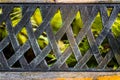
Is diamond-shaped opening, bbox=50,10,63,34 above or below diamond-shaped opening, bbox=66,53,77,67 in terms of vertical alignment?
above

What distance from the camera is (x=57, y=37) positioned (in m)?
2.74

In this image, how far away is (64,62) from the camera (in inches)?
109

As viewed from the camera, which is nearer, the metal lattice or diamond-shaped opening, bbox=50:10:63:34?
the metal lattice

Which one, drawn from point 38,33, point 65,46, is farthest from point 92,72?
point 38,33

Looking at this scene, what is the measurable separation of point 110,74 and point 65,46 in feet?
1.75

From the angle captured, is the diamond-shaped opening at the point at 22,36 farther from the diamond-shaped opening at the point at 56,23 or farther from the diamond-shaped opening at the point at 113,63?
the diamond-shaped opening at the point at 113,63

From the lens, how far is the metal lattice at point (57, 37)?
2.71 metres

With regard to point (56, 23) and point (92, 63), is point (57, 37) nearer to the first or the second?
point (56, 23)

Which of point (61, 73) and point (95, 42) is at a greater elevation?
point (95, 42)

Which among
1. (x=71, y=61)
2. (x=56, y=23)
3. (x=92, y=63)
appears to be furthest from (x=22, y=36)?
(x=92, y=63)

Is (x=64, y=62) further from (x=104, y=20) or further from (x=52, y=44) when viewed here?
(x=104, y=20)

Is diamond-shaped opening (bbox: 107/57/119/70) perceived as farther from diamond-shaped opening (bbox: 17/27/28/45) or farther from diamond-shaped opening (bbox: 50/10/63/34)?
diamond-shaped opening (bbox: 17/27/28/45)

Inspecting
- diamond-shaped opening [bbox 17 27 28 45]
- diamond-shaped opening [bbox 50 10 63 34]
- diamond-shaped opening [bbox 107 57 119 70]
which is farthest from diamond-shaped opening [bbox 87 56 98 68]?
diamond-shaped opening [bbox 17 27 28 45]

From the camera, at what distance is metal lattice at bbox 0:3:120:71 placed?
8.89ft
